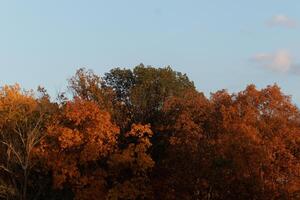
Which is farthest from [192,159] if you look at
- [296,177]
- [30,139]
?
[30,139]

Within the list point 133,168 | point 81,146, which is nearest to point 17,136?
point 81,146

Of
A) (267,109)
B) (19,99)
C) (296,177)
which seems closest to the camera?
(296,177)

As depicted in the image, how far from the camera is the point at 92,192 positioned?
1796 inches

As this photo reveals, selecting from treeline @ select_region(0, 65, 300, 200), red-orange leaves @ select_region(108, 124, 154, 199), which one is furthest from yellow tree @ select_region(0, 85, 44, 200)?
red-orange leaves @ select_region(108, 124, 154, 199)

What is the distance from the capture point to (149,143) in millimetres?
45500

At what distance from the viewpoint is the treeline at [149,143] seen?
130 ft

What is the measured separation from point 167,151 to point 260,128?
7.84 meters

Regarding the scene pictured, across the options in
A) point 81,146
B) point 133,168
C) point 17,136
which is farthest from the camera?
point 17,136

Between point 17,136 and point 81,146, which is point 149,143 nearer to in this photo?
point 81,146

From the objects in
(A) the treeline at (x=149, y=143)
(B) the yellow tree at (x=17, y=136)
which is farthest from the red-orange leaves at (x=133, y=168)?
(B) the yellow tree at (x=17, y=136)

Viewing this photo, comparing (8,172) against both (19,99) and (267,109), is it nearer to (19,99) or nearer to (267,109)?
(19,99)

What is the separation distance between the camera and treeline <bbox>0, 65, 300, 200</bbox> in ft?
130

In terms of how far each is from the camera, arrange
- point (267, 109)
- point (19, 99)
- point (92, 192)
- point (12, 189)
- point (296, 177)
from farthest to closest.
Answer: point (19, 99)
point (12, 189)
point (92, 192)
point (267, 109)
point (296, 177)

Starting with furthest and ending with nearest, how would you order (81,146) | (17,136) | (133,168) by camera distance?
(17,136) < (81,146) < (133,168)
